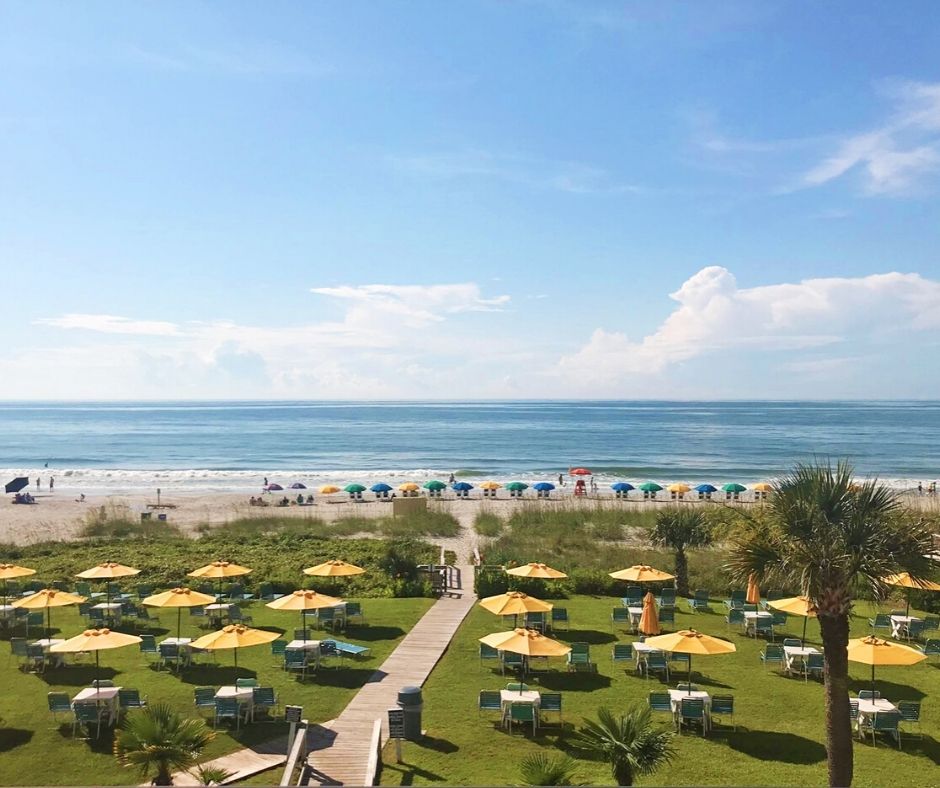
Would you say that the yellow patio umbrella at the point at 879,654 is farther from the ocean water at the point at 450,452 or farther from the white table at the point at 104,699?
the ocean water at the point at 450,452

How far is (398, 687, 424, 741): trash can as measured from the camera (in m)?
13.6

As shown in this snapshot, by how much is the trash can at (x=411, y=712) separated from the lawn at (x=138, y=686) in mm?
1992

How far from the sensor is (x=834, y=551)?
10234 mm

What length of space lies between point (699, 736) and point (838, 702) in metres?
4.24

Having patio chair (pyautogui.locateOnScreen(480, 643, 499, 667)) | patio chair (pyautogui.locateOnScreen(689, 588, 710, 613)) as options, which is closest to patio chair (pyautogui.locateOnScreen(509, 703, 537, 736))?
patio chair (pyautogui.locateOnScreen(480, 643, 499, 667))

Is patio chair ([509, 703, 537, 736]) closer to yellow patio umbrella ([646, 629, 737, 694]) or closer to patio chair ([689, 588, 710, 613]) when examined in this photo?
yellow patio umbrella ([646, 629, 737, 694])

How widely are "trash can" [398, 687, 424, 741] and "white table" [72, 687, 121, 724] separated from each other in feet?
18.4

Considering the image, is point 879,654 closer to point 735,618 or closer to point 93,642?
point 735,618

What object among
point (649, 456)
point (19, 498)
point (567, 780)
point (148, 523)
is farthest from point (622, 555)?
→ point (649, 456)

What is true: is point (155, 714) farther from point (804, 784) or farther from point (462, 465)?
point (462, 465)

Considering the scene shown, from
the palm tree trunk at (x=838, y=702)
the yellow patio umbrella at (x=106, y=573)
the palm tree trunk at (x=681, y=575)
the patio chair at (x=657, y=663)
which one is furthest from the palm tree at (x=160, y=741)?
the palm tree trunk at (x=681, y=575)

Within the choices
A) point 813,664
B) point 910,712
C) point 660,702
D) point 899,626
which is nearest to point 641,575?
point 813,664

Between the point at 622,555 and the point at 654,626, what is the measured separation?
10575 mm

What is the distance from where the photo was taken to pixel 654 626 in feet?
63.7
